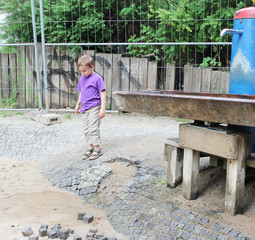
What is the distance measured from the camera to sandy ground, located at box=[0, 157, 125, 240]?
3.40 m

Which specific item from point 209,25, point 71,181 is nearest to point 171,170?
point 71,181

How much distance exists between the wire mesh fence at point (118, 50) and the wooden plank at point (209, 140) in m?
4.60

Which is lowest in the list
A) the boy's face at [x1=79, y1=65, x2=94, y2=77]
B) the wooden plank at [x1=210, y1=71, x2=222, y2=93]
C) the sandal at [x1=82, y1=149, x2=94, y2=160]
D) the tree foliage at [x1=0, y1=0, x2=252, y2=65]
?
the sandal at [x1=82, y1=149, x2=94, y2=160]

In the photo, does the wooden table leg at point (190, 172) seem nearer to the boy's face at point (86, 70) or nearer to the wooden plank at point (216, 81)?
the boy's face at point (86, 70)

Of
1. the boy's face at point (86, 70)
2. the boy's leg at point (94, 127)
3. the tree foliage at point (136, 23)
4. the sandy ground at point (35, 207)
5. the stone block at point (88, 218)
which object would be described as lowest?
the sandy ground at point (35, 207)

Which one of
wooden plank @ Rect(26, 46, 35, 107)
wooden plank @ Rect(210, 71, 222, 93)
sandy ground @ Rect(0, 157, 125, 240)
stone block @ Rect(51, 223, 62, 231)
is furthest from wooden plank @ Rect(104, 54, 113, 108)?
stone block @ Rect(51, 223, 62, 231)

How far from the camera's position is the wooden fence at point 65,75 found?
8.16 m

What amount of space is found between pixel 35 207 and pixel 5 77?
17.9 ft

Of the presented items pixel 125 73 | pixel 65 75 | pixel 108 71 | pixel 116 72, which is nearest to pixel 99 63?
pixel 108 71

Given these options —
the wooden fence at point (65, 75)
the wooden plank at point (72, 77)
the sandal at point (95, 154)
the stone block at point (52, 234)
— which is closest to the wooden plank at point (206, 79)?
the wooden fence at point (65, 75)

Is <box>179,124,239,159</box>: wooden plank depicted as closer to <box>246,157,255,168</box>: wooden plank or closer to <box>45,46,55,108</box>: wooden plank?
<box>246,157,255,168</box>: wooden plank

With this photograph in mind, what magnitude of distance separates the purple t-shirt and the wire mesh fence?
10.2 ft

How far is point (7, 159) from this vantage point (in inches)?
221

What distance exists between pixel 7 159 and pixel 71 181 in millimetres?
1594
